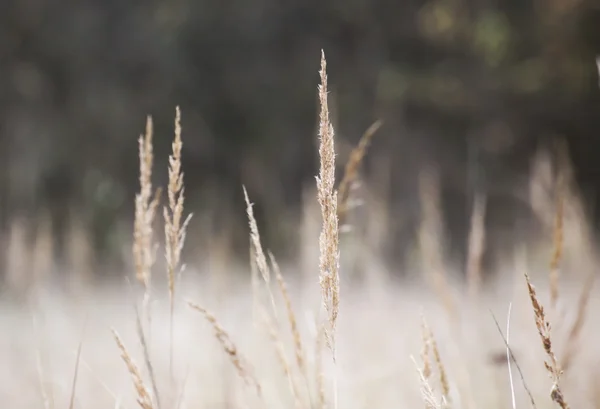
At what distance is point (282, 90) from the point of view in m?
6.60

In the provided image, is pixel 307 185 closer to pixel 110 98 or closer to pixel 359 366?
pixel 110 98

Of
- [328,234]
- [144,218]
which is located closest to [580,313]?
[328,234]

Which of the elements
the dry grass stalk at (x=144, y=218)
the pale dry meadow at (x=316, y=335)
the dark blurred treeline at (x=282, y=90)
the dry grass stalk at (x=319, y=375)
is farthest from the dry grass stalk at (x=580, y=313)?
the dark blurred treeline at (x=282, y=90)

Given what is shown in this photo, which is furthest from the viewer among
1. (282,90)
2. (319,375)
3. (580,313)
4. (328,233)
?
(282,90)

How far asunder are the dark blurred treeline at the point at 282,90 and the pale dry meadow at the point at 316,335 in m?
2.55

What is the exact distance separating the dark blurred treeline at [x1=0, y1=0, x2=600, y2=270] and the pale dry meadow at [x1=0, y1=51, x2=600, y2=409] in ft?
8.37

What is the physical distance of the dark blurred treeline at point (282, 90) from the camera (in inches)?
247

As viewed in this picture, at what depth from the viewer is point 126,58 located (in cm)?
643

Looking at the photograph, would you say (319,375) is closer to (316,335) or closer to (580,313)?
(316,335)

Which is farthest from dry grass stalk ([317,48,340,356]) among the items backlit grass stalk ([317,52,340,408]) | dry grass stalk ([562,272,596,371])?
dry grass stalk ([562,272,596,371])

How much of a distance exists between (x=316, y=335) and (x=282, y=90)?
19.0 feet

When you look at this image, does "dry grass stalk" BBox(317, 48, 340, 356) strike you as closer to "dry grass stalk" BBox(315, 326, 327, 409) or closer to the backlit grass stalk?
the backlit grass stalk

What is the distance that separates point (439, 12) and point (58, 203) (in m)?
4.41

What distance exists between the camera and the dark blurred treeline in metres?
6.28
